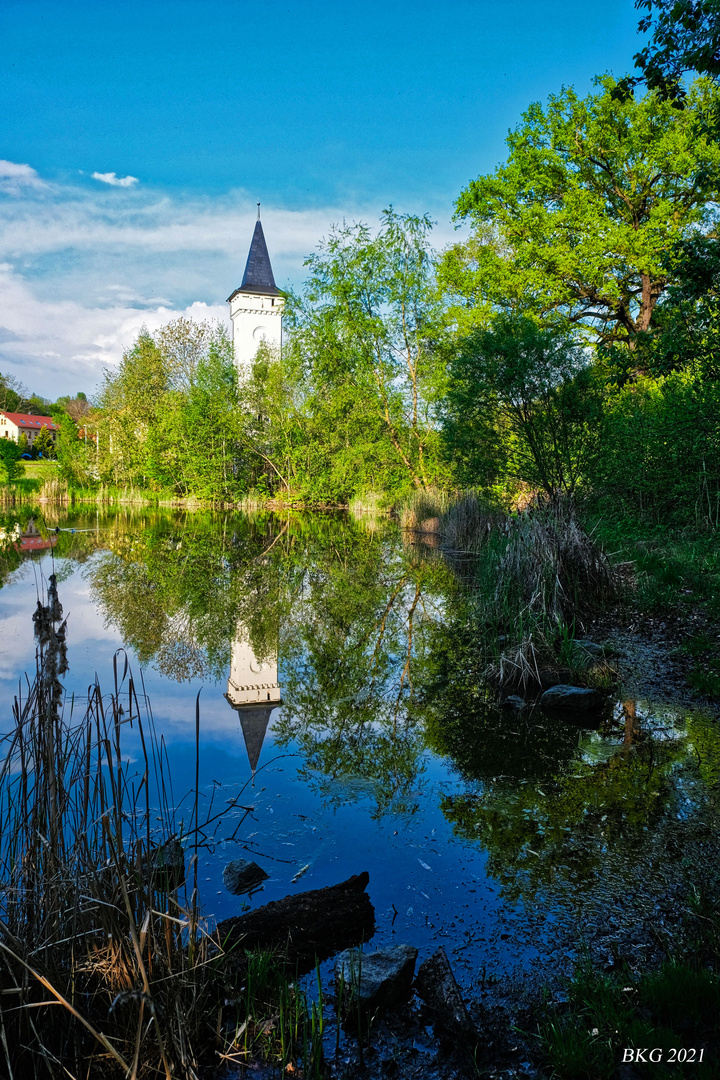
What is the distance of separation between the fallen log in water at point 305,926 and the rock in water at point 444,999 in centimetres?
41

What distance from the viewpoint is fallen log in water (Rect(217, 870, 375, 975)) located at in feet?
8.55

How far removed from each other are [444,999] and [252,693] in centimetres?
386

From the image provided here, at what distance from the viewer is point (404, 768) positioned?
453cm

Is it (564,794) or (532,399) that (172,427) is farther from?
(564,794)

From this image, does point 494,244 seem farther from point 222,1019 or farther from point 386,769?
point 222,1019

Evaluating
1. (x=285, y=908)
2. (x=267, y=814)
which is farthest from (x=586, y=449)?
(x=285, y=908)

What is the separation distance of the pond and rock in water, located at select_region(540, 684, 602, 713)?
0.60ft

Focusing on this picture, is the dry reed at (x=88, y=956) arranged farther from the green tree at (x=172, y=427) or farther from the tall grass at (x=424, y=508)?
the green tree at (x=172, y=427)

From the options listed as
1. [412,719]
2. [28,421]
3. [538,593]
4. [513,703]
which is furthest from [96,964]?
[28,421]

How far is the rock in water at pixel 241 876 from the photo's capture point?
3.10 meters

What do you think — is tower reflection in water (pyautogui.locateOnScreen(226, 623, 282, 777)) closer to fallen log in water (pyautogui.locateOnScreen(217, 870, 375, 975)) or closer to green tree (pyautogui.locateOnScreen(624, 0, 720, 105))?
fallen log in water (pyautogui.locateOnScreen(217, 870, 375, 975))

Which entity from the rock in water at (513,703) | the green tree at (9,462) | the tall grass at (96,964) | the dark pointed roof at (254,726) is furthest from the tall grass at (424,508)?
the green tree at (9,462)

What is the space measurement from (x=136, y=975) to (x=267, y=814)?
183 cm

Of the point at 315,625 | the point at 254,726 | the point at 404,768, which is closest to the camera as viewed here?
the point at 404,768
